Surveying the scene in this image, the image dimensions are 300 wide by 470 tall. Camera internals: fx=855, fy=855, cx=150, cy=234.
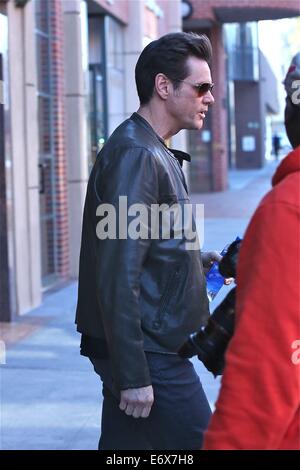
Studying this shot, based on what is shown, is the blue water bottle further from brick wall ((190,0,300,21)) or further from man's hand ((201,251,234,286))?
brick wall ((190,0,300,21))

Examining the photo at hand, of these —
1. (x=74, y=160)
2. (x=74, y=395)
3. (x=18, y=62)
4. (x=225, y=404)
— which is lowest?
(x=74, y=395)

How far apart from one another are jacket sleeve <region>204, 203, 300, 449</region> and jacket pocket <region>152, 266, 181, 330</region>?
95 centimetres

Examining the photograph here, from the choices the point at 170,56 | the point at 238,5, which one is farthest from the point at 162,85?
the point at 238,5

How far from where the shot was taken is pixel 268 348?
186cm

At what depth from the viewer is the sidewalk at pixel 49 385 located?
16.4 feet

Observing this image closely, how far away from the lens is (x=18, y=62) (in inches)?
328

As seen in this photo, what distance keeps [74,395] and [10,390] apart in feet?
1.58

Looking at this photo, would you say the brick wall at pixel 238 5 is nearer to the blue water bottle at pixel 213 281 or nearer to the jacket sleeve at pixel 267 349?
the blue water bottle at pixel 213 281

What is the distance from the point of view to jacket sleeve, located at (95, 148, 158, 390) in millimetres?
2709

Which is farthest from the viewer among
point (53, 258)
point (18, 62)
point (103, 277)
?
point (53, 258)

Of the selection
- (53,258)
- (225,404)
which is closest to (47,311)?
(53,258)

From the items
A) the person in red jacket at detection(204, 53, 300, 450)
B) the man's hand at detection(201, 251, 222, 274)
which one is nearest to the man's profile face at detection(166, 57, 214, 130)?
the man's hand at detection(201, 251, 222, 274)
